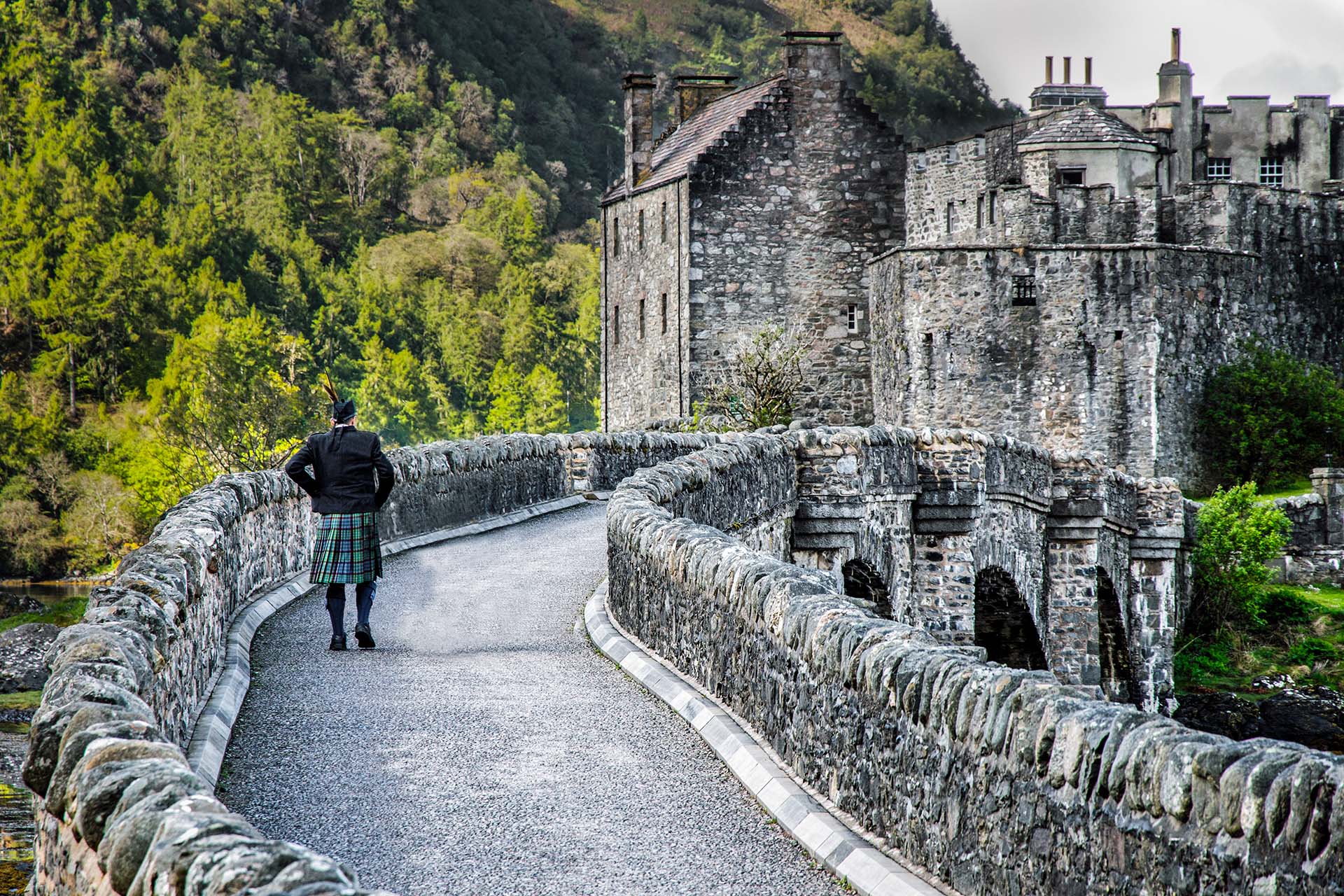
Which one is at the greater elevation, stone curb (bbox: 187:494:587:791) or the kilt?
the kilt

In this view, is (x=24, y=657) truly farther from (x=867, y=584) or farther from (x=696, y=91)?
(x=696, y=91)

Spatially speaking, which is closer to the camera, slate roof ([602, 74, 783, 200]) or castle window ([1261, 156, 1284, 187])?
slate roof ([602, 74, 783, 200])

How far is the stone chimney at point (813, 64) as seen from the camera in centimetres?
3919

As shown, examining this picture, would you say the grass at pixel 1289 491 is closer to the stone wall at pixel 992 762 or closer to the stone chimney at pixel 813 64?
the stone chimney at pixel 813 64

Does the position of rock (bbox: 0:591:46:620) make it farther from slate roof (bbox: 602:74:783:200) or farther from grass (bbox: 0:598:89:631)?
slate roof (bbox: 602:74:783:200)

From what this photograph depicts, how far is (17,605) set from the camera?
46656mm

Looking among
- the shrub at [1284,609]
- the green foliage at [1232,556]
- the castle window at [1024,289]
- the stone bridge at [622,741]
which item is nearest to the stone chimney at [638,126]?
the castle window at [1024,289]

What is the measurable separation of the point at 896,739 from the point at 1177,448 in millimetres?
34305

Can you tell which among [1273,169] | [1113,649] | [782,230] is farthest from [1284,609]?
[1273,169]

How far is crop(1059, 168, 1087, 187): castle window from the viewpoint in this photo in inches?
1785

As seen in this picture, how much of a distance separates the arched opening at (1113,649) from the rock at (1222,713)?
2272 millimetres

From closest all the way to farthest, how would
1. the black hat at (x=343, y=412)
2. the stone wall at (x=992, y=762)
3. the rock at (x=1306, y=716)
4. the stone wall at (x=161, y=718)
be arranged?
the stone wall at (x=161, y=718)
the stone wall at (x=992, y=762)
the black hat at (x=343, y=412)
the rock at (x=1306, y=716)

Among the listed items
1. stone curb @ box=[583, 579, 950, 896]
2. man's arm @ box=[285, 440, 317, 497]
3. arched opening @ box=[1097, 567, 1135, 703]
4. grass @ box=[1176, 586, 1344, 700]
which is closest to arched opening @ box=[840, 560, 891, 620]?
arched opening @ box=[1097, 567, 1135, 703]

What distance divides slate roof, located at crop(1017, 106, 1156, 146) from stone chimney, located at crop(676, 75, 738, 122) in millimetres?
8400
